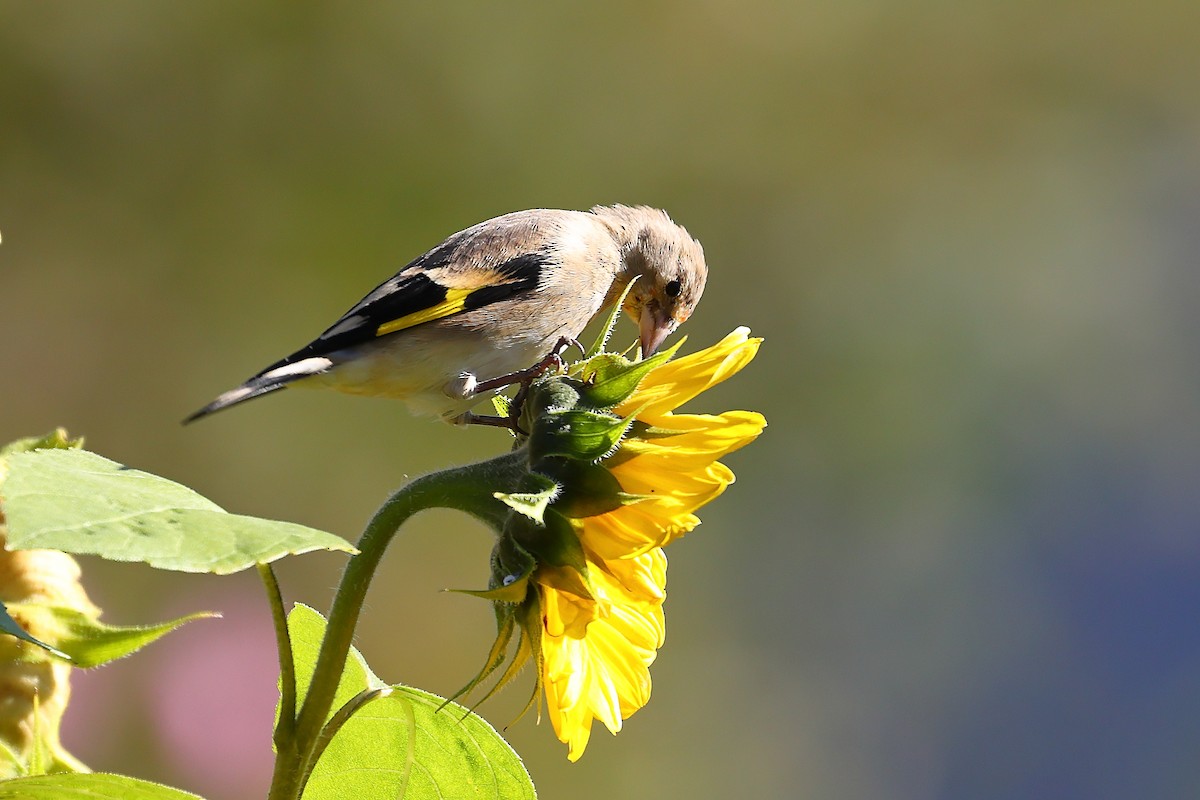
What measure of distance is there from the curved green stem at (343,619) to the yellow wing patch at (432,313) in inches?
49.6

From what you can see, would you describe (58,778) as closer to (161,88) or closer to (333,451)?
(333,451)

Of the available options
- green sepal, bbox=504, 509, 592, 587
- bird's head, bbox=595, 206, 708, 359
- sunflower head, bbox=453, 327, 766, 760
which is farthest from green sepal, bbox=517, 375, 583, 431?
bird's head, bbox=595, 206, 708, 359

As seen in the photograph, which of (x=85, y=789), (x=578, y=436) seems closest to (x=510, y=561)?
(x=578, y=436)

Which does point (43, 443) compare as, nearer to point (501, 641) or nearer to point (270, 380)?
point (501, 641)

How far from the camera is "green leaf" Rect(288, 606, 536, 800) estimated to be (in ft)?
3.80

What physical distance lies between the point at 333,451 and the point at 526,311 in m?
2.79

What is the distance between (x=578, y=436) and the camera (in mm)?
1188

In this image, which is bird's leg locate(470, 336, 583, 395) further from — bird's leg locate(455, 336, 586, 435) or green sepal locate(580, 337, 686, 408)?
green sepal locate(580, 337, 686, 408)

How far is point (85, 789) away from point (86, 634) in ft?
0.60

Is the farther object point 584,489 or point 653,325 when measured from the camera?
point 653,325

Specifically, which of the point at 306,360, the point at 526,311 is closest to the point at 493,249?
the point at 526,311

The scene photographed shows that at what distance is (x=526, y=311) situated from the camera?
2.50 meters

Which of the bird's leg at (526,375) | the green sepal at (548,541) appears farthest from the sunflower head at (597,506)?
the bird's leg at (526,375)

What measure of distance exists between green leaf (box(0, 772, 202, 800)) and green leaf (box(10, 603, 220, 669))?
0.39 feet
